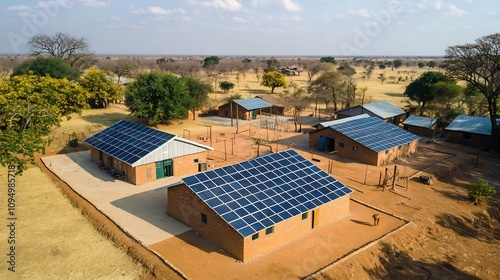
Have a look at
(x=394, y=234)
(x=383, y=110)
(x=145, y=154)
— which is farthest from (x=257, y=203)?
(x=383, y=110)

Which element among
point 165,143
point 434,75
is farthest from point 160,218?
point 434,75

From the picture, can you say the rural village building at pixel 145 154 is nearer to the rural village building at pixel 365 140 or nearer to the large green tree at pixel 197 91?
the rural village building at pixel 365 140

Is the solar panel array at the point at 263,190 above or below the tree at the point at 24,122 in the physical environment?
below

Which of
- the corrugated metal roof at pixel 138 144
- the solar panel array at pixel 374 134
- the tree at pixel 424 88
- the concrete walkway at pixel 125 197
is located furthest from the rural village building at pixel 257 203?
the tree at pixel 424 88

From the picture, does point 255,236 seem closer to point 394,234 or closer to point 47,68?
point 394,234

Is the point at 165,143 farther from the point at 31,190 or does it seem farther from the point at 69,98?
the point at 69,98

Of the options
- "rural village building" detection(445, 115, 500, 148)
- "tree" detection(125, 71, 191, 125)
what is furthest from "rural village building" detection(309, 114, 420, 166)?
"tree" detection(125, 71, 191, 125)

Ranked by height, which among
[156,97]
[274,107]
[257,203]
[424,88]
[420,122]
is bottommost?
[274,107]
